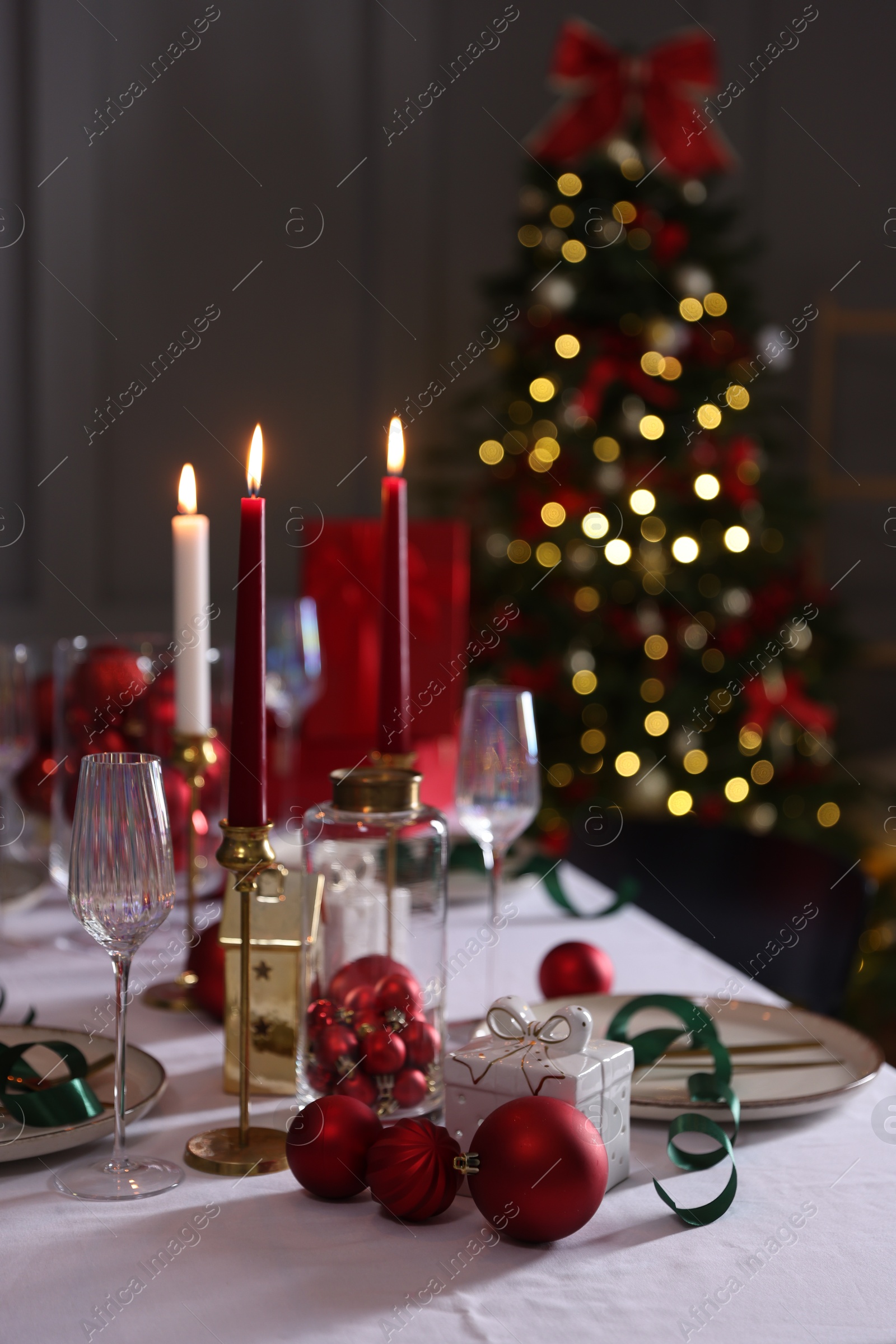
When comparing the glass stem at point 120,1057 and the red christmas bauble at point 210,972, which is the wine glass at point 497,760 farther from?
the glass stem at point 120,1057

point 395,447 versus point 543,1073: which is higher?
point 395,447

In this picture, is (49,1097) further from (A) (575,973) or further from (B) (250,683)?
(A) (575,973)

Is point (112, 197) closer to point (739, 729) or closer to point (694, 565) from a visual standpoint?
point (694, 565)

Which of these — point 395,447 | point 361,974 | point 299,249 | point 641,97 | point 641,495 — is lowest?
point 361,974

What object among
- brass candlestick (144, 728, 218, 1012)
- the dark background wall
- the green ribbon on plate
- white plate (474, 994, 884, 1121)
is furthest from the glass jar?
the dark background wall

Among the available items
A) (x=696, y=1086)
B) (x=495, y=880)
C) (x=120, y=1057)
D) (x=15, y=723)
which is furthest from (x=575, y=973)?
(x=15, y=723)

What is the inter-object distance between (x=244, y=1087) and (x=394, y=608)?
303mm

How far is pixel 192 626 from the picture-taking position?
990mm

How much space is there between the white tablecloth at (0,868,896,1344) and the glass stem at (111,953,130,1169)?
0.12ft

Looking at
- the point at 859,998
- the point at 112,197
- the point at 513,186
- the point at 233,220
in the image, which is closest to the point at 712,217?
the point at 513,186

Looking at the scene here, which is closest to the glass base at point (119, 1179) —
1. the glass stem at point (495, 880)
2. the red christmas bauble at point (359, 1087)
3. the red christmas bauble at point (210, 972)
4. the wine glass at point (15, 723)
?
the red christmas bauble at point (359, 1087)

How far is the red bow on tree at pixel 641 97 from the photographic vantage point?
3.12m

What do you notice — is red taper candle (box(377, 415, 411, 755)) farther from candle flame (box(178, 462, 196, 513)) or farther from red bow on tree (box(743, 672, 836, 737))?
red bow on tree (box(743, 672, 836, 737))

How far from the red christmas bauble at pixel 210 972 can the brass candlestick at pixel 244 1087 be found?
0.19 metres
